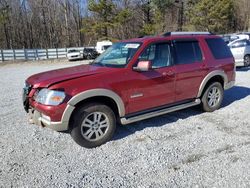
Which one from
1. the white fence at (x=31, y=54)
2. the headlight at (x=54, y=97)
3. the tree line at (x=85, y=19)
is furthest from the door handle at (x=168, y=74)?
the tree line at (x=85, y=19)

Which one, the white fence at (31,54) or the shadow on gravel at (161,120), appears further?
the white fence at (31,54)

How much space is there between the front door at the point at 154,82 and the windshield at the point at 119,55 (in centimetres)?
22

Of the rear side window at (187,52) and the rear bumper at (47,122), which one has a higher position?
the rear side window at (187,52)

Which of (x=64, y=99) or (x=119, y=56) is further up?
(x=119, y=56)

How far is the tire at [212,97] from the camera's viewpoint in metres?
5.78

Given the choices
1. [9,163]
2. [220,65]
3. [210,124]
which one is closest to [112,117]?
[9,163]

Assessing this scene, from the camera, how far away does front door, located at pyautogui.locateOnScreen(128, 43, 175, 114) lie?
4.51 metres

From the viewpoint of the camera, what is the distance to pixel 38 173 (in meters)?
3.53

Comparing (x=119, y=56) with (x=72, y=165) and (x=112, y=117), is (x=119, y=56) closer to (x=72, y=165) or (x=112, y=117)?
(x=112, y=117)

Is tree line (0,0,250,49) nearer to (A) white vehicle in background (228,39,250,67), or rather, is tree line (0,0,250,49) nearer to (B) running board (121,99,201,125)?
(A) white vehicle in background (228,39,250,67)

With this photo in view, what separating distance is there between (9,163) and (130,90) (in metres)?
2.24

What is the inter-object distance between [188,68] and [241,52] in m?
9.06

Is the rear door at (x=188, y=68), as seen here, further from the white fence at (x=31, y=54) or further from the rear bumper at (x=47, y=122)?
the white fence at (x=31, y=54)

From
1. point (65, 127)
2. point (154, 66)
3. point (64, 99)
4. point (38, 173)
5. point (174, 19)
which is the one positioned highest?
point (174, 19)
